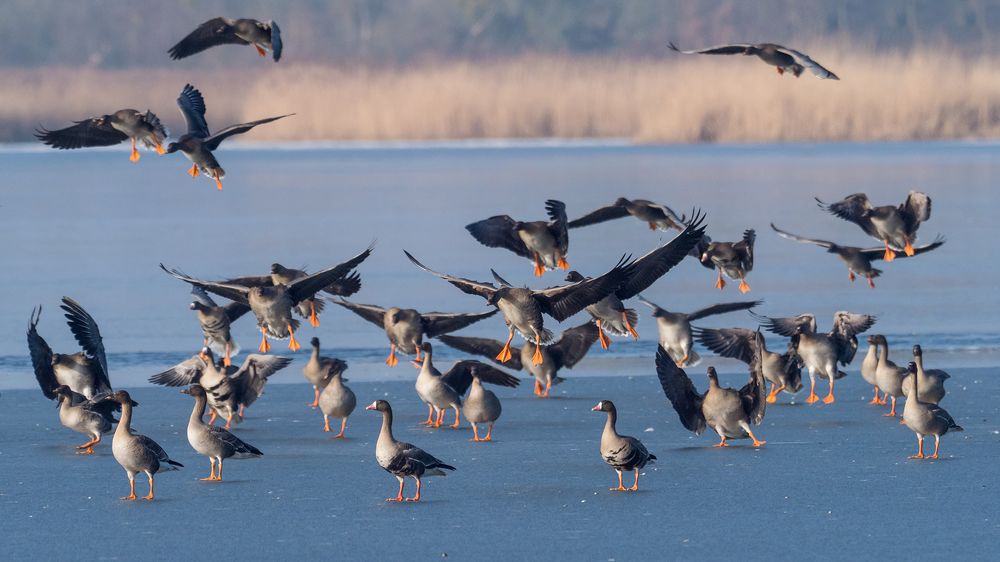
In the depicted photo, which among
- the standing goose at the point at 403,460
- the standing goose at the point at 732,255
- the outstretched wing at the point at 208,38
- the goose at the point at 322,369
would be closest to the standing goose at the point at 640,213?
the standing goose at the point at 732,255

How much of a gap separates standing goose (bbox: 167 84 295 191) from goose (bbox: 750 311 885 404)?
11.8ft

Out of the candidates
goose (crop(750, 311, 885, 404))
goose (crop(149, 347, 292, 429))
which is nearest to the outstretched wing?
goose (crop(149, 347, 292, 429))

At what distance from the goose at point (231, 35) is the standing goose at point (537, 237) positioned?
172 centimetres

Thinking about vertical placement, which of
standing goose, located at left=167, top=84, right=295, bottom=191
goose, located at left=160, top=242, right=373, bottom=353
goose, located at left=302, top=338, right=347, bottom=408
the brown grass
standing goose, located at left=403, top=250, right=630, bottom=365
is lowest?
the brown grass

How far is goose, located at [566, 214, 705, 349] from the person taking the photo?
9430 millimetres

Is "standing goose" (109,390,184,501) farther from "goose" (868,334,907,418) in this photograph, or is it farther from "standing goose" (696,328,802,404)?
"goose" (868,334,907,418)

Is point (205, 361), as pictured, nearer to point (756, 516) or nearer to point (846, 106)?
point (756, 516)

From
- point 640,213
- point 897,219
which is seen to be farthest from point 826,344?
point 640,213

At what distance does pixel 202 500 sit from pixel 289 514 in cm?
59

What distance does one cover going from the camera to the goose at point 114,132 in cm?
1070

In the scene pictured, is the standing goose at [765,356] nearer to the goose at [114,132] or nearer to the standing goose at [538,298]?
the standing goose at [538,298]

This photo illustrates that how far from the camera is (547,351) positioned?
37.5 ft

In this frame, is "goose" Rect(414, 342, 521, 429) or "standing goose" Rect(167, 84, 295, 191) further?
"standing goose" Rect(167, 84, 295, 191)

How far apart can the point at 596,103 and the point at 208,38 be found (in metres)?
28.4
